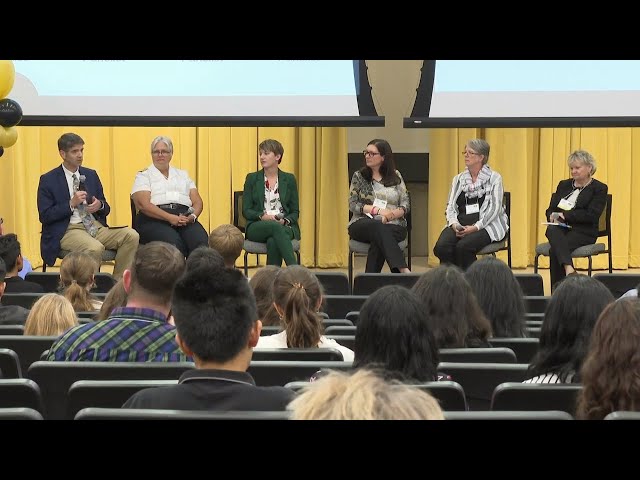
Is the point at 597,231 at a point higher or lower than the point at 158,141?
lower

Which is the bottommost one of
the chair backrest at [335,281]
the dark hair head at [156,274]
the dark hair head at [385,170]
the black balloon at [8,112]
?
the chair backrest at [335,281]

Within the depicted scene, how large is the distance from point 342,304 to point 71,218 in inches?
101

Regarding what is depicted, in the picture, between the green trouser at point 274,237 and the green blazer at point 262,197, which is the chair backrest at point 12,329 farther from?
the green blazer at point 262,197

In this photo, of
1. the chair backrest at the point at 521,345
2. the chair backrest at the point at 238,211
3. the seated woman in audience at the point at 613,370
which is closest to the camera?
the seated woman in audience at the point at 613,370

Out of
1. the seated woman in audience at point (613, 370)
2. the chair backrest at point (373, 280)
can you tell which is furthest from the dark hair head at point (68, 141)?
the seated woman in audience at point (613, 370)

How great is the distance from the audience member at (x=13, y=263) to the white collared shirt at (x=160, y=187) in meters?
1.86

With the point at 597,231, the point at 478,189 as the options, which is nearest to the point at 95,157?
the point at 478,189

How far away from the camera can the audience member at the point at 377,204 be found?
21.0ft

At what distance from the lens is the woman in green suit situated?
655 centimetres

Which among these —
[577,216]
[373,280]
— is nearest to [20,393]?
[373,280]
